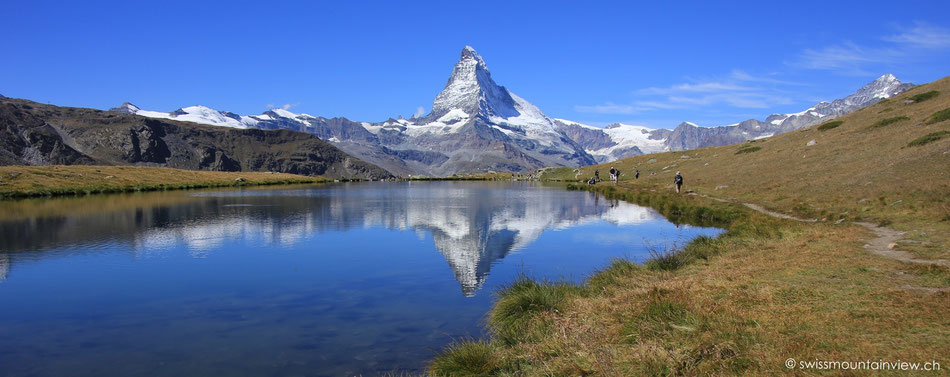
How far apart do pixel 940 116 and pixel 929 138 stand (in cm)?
1149

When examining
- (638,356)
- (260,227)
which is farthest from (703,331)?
(260,227)

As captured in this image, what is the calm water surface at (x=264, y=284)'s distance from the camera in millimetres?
15031

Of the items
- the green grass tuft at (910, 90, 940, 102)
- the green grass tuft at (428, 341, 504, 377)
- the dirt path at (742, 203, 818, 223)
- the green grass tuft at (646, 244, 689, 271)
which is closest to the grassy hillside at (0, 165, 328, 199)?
the green grass tuft at (428, 341, 504, 377)

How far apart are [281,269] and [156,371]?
13.1 m

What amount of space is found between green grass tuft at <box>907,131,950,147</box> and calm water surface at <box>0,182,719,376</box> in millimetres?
22257

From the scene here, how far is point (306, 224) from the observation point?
46.5m

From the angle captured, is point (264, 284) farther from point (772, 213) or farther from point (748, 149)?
point (748, 149)

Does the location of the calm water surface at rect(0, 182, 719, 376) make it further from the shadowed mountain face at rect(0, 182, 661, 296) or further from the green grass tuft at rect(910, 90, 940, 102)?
the green grass tuft at rect(910, 90, 940, 102)

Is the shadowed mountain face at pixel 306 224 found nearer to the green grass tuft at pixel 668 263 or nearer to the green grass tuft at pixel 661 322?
the green grass tuft at pixel 668 263

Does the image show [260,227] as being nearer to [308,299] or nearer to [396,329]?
[308,299]

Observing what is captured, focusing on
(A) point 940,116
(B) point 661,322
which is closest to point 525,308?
(B) point 661,322

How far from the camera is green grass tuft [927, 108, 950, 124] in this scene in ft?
173

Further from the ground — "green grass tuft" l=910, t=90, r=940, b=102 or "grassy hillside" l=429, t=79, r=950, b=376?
"green grass tuft" l=910, t=90, r=940, b=102

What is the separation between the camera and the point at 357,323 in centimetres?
1784
